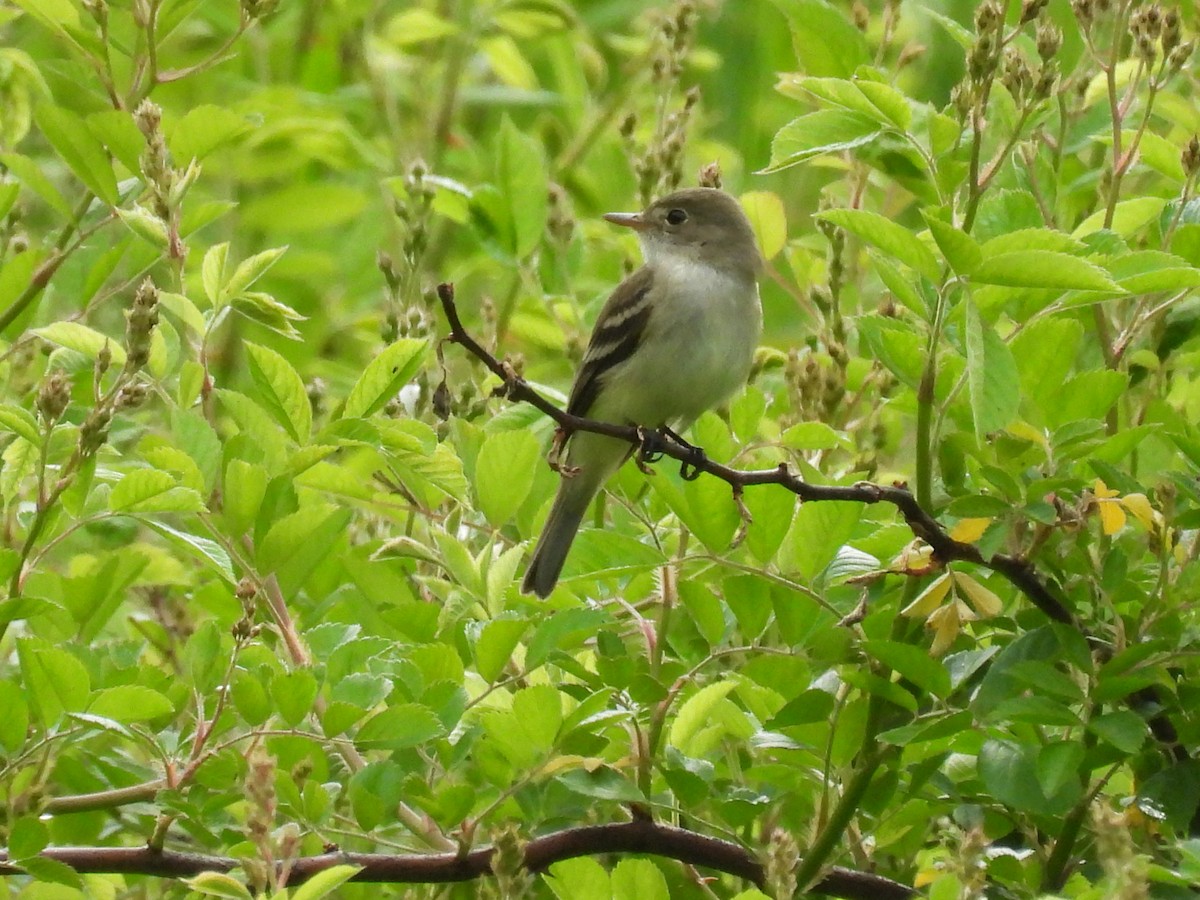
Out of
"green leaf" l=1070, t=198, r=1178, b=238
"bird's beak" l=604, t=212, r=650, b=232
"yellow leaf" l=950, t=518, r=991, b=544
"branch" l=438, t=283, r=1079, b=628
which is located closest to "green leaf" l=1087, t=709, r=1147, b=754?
"branch" l=438, t=283, r=1079, b=628

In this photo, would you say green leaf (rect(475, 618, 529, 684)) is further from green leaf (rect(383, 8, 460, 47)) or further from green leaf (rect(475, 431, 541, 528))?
green leaf (rect(383, 8, 460, 47))

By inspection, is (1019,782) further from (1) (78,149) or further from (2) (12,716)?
(1) (78,149)

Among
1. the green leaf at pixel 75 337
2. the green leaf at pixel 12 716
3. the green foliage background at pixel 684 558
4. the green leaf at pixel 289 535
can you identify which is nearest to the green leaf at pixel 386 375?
the green foliage background at pixel 684 558

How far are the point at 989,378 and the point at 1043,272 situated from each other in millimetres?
140

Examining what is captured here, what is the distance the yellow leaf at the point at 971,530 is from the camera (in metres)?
2.33

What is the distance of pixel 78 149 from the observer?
2.98 metres

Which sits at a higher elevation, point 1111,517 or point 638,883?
point 1111,517

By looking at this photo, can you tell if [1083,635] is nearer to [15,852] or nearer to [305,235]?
[15,852]

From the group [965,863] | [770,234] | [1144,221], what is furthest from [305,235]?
[965,863]

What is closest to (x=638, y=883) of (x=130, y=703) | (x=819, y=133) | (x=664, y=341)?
(x=130, y=703)

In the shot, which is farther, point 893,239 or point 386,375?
point 386,375

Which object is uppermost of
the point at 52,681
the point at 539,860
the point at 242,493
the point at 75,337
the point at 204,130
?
the point at 204,130

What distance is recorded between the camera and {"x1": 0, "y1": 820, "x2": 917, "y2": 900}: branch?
2.37 meters

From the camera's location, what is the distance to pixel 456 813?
7.85 ft
